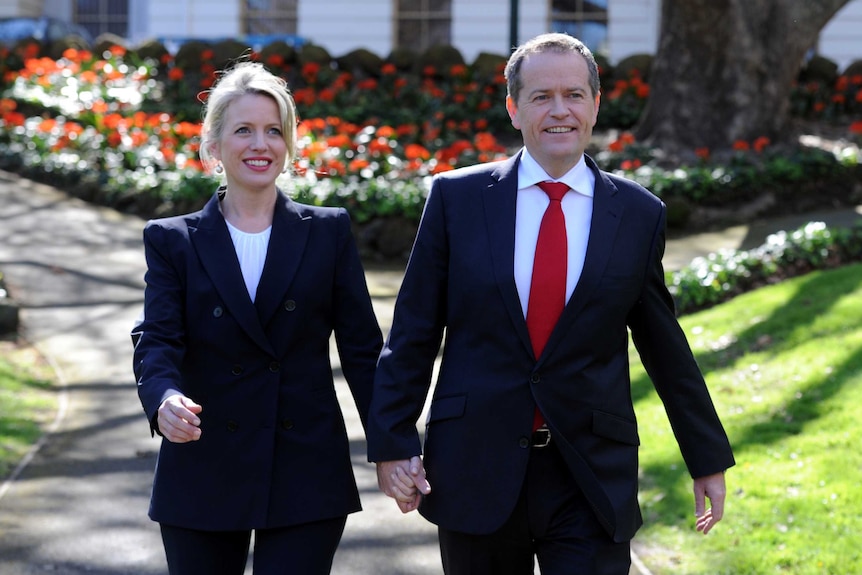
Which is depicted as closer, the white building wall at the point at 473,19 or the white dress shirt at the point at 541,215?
the white dress shirt at the point at 541,215

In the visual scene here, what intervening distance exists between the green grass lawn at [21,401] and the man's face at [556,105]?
13.3ft

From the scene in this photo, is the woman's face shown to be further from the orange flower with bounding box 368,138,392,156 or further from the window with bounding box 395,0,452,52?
the window with bounding box 395,0,452,52

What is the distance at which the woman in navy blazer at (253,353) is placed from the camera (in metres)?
3.25

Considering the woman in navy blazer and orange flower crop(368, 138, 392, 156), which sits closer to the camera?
the woman in navy blazer

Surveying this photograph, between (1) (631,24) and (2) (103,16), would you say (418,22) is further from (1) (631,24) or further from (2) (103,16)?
(2) (103,16)

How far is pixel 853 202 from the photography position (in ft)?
41.2

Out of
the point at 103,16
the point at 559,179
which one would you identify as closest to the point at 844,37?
the point at 103,16

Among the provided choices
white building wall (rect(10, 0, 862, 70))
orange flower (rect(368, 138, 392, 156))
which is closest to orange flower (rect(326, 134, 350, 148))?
orange flower (rect(368, 138, 392, 156))

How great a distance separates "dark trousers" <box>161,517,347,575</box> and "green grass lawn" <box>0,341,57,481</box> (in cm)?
321

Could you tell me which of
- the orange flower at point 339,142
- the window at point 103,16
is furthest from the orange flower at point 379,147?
the window at point 103,16

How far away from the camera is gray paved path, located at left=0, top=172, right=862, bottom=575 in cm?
522

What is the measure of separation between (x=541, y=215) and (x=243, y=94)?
36.3 inches

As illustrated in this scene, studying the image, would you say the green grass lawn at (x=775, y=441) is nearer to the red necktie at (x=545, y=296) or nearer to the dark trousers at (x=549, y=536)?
the dark trousers at (x=549, y=536)

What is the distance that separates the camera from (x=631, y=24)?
23.4 meters
